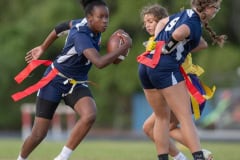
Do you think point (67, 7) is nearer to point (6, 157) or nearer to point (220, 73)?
point (220, 73)

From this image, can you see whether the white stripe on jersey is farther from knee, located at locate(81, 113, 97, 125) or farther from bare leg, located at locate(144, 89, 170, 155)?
bare leg, located at locate(144, 89, 170, 155)

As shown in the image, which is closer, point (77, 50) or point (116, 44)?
point (116, 44)

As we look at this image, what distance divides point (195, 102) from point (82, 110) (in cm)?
133

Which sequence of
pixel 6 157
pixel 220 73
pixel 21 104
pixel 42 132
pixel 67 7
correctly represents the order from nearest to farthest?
pixel 42 132 < pixel 6 157 < pixel 220 73 < pixel 67 7 < pixel 21 104

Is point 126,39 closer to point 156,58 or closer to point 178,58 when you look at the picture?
point 156,58

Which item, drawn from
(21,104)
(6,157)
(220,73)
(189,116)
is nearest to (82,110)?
(189,116)

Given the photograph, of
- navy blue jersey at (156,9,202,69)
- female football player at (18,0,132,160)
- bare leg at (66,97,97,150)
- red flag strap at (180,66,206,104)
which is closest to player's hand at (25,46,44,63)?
female football player at (18,0,132,160)

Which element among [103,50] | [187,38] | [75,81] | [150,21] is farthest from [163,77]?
[103,50]

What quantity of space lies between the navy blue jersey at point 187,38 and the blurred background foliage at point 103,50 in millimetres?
21903

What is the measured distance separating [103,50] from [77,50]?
77.4 ft

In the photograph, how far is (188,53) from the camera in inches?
348

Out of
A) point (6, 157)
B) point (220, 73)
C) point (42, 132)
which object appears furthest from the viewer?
point (220, 73)

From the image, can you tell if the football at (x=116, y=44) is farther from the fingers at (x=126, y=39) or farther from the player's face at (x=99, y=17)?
the player's face at (x=99, y=17)

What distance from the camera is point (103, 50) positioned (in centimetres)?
3219
